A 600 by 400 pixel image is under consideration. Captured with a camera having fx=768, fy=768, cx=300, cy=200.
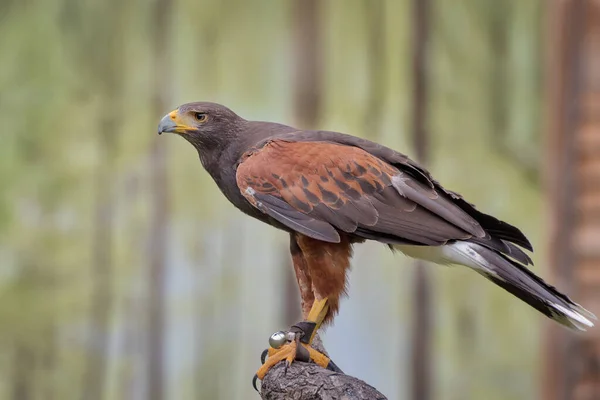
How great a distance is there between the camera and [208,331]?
4125 mm

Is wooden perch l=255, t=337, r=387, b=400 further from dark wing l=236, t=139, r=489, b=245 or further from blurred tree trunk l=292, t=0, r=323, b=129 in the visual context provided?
blurred tree trunk l=292, t=0, r=323, b=129

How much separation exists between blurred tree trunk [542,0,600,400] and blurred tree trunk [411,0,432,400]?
68 cm

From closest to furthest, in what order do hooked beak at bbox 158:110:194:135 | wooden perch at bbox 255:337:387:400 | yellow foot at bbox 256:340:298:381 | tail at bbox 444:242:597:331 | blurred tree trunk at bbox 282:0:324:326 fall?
wooden perch at bbox 255:337:387:400, tail at bbox 444:242:597:331, yellow foot at bbox 256:340:298:381, hooked beak at bbox 158:110:194:135, blurred tree trunk at bbox 282:0:324:326

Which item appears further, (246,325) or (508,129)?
(508,129)

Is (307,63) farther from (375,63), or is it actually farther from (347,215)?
(347,215)

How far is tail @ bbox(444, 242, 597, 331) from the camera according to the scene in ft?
7.36

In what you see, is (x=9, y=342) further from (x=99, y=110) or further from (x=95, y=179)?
(x=99, y=110)

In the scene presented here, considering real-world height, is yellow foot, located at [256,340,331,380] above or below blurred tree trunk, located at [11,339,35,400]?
above

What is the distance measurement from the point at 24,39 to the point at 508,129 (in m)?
2.74

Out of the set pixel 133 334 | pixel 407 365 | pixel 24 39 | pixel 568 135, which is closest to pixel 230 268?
pixel 133 334

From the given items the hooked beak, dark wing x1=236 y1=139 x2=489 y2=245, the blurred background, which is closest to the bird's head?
the hooked beak

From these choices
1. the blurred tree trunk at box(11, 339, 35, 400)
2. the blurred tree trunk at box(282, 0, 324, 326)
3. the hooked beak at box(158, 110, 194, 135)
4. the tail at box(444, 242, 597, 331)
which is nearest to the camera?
the tail at box(444, 242, 597, 331)

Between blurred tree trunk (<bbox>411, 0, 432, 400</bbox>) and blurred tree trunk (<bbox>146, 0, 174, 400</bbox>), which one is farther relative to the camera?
blurred tree trunk (<bbox>411, 0, 432, 400</bbox>)

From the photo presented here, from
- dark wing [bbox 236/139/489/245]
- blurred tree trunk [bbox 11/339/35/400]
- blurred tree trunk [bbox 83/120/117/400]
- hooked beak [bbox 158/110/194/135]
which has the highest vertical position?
hooked beak [bbox 158/110/194/135]
